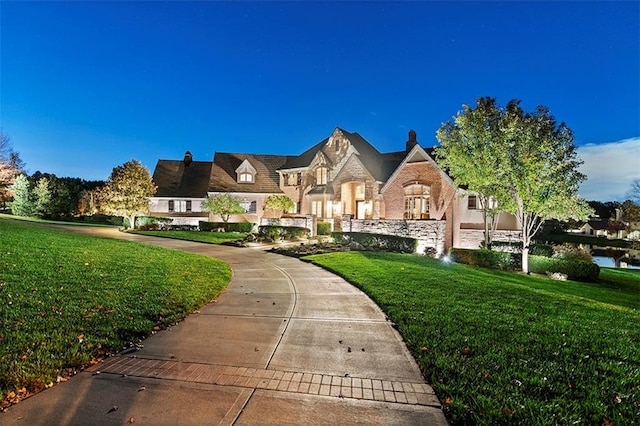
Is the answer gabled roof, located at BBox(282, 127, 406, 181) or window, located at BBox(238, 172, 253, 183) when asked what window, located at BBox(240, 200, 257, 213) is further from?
gabled roof, located at BBox(282, 127, 406, 181)

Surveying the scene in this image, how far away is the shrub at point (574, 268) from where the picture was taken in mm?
16641

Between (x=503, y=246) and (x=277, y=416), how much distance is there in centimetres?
2043

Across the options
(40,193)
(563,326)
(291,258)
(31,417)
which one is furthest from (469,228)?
(40,193)

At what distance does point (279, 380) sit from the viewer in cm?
415

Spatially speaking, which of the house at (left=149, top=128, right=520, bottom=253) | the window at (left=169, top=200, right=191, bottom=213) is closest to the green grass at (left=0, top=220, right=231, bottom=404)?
the house at (left=149, top=128, right=520, bottom=253)

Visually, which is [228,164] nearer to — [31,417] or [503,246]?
[503,246]

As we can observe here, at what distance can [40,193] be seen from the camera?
140ft

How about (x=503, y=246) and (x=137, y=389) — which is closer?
(x=137, y=389)

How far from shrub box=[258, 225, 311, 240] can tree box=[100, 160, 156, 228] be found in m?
14.4

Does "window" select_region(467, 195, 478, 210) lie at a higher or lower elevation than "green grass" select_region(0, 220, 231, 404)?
higher

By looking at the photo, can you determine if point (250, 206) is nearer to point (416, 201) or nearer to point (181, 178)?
point (181, 178)

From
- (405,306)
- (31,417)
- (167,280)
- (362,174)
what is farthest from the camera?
(362,174)

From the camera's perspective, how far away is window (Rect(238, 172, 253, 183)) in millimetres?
37719

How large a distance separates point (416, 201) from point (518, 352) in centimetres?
2071
